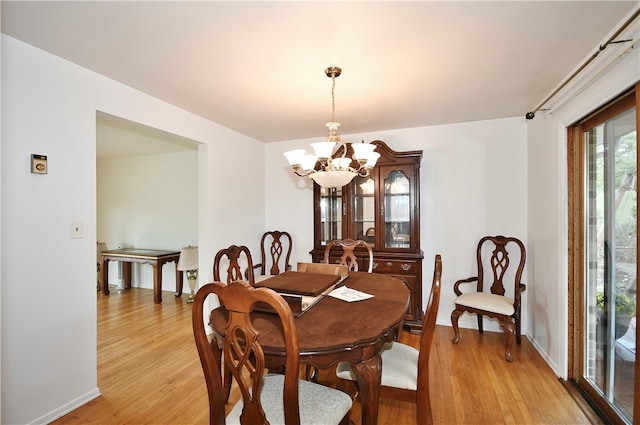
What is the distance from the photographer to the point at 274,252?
13.3 feet

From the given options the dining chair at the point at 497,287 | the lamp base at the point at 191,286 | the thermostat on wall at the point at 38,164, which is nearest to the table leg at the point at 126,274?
the lamp base at the point at 191,286

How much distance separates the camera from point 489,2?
140cm

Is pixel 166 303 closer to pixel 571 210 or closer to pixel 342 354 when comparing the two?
pixel 342 354

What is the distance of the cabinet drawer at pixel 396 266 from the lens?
3.19 metres

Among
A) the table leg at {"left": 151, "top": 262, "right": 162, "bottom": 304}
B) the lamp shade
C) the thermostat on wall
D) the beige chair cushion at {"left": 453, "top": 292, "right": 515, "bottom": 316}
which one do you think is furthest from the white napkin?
the table leg at {"left": 151, "top": 262, "right": 162, "bottom": 304}

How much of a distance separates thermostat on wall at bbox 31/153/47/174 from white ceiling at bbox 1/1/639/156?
657 mm

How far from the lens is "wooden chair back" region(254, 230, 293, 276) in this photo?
12.8ft

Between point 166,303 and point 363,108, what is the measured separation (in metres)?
3.76

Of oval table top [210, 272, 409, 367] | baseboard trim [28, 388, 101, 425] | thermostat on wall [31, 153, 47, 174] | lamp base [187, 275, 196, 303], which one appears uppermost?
thermostat on wall [31, 153, 47, 174]

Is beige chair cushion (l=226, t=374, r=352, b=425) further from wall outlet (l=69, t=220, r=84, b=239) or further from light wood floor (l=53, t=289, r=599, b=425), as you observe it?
wall outlet (l=69, t=220, r=84, b=239)

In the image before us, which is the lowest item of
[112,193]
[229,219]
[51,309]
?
[51,309]

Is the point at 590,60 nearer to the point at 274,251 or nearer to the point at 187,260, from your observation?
the point at 274,251

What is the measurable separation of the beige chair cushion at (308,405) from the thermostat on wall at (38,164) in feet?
5.88

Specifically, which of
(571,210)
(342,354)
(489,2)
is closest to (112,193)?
(342,354)
